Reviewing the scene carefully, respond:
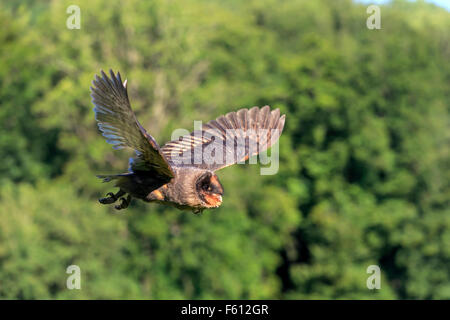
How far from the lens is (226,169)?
97.6 ft

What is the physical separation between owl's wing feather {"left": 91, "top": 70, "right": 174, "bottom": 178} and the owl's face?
1.01 feet

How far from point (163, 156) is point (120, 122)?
1.69 ft

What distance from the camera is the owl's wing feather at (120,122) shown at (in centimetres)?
708

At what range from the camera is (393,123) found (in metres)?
36.7

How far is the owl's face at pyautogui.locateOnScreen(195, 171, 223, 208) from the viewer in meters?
7.57

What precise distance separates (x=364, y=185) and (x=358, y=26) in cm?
1433

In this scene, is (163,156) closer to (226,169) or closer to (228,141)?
(228,141)
